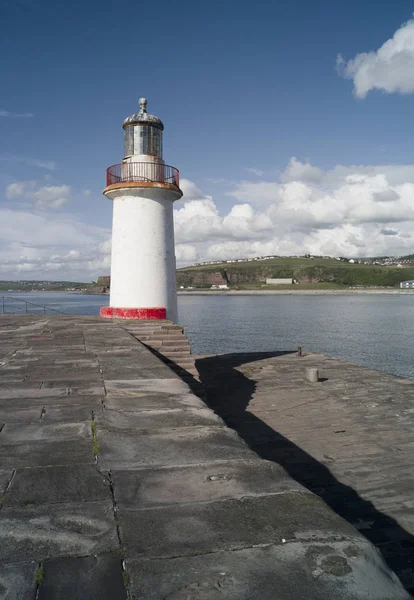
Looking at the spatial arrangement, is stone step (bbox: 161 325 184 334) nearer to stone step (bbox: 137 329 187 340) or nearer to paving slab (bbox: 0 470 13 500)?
stone step (bbox: 137 329 187 340)

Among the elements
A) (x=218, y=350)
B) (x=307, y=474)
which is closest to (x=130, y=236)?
(x=307, y=474)

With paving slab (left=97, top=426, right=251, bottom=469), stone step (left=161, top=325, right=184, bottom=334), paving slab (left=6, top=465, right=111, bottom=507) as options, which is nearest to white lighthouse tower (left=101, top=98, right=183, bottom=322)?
stone step (left=161, top=325, right=184, bottom=334)

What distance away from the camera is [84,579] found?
234 centimetres

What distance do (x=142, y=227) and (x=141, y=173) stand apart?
179 cm

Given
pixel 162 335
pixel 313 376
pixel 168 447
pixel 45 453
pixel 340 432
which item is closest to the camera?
pixel 45 453

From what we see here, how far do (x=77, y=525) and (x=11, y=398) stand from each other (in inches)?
135

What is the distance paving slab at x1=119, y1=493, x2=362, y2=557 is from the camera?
2.61 metres

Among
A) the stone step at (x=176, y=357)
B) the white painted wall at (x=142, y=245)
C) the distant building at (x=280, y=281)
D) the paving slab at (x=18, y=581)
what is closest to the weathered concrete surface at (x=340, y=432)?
the stone step at (x=176, y=357)

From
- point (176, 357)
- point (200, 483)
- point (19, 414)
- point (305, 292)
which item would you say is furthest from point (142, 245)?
point (305, 292)

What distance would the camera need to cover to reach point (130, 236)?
15234 mm

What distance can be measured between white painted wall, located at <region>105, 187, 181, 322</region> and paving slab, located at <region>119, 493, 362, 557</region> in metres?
12.6

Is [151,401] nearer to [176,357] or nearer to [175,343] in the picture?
[176,357]

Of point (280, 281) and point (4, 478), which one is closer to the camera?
point (4, 478)

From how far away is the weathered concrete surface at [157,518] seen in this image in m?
2.30
